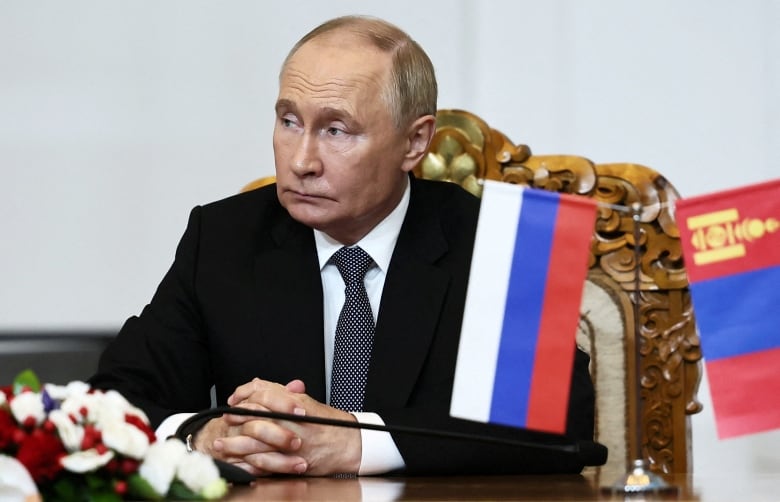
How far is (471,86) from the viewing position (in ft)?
12.7

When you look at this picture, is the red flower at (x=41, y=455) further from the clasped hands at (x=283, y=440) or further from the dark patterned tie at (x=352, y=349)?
the dark patterned tie at (x=352, y=349)

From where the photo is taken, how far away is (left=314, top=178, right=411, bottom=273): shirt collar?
280 cm

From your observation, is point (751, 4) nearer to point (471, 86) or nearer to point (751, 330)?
point (471, 86)

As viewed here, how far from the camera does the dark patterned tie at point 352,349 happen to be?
8.57ft

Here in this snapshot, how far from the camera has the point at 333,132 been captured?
270cm

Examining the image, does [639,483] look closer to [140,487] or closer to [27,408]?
[140,487]

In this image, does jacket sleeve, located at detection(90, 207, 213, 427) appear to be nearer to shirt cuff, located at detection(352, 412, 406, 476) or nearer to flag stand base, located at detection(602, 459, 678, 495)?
shirt cuff, located at detection(352, 412, 406, 476)

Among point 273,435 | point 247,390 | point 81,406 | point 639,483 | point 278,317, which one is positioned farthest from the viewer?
point 278,317

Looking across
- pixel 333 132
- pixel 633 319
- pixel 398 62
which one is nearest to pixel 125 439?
pixel 333 132

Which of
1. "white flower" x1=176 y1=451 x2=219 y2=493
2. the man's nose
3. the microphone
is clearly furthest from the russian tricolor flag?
the man's nose

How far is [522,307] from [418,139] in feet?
4.21

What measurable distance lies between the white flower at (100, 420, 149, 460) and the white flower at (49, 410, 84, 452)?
31 millimetres

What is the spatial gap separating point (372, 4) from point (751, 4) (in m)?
1.21

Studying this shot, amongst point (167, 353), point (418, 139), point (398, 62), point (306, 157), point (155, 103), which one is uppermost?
point (155, 103)
